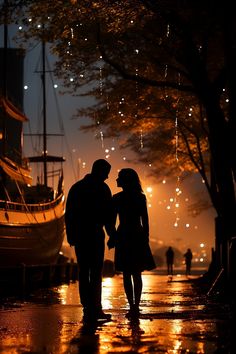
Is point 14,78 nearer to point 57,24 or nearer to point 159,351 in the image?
point 57,24

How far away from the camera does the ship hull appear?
89.9 ft

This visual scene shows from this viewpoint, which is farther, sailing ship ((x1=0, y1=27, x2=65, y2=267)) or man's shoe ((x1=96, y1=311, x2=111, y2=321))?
sailing ship ((x1=0, y1=27, x2=65, y2=267))

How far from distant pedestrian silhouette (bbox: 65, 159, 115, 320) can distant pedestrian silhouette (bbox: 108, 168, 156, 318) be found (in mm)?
664

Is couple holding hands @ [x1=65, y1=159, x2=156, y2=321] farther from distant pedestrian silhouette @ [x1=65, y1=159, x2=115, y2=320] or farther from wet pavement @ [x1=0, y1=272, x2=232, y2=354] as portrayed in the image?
wet pavement @ [x1=0, y1=272, x2=232, y2=354]

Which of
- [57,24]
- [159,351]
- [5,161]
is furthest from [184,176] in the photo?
[159,351]

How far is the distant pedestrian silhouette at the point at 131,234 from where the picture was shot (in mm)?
9734

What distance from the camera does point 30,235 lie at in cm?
3138

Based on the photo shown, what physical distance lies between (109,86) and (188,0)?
38.9ft

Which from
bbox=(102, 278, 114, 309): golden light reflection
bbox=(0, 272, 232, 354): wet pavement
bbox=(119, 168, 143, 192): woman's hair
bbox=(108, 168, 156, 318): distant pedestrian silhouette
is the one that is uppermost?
bbox=(119, 168, 143, 192): woman's hair

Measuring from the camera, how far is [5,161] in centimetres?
3008

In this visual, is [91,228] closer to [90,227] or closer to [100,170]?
[90,227]

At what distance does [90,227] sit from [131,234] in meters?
1.01

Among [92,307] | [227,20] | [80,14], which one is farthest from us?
[80,14]

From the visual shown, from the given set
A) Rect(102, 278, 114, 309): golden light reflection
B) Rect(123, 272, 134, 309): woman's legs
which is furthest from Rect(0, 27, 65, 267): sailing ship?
Rect(123, 272, 134, 309): woman's legs
